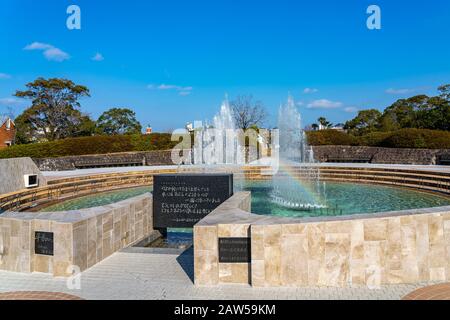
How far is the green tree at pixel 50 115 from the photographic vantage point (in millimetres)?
39250

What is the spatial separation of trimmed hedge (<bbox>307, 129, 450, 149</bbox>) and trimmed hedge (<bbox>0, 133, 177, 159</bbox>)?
1398cm

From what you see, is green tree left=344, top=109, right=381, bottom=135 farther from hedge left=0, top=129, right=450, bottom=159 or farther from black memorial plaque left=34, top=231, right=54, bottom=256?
black memorial plaque left=34, top=231, right=54, bottom=256

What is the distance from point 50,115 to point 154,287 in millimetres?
40824

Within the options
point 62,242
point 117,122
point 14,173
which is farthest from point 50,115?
point 62,242

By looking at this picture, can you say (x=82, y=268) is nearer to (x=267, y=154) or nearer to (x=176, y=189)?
(x=176, y=189)

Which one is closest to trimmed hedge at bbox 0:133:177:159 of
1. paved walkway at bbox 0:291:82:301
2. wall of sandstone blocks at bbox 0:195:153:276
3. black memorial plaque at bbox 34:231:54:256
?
wall of sandstone blocks at bbox 0:195:153:276

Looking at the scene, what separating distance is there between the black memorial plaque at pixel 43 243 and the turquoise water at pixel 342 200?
6.29 metres

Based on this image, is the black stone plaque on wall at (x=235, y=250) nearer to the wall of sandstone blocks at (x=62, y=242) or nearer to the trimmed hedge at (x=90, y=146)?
the wall of sandstone blocks at (x=62, y=242)

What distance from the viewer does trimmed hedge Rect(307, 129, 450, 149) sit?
25.0 meters

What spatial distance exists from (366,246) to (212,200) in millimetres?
4017

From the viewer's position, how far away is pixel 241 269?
5.04 metres

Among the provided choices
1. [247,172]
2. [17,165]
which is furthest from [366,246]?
[247,172]

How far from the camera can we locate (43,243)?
18.5ft

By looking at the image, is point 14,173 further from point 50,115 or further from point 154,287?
point 50,115
